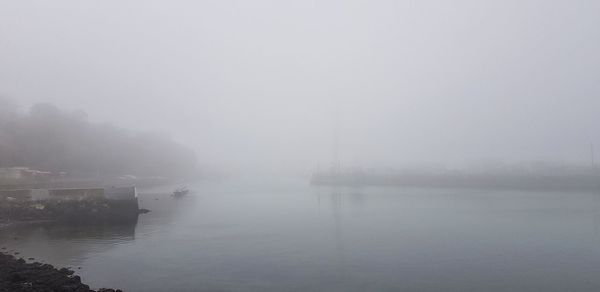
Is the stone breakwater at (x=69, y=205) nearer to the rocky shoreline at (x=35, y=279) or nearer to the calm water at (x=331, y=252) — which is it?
the calm water at (x=331, y=252)

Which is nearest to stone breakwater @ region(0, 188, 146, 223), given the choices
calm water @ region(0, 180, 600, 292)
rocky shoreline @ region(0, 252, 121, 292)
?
calm water @ region(0, 180, 600, 292)

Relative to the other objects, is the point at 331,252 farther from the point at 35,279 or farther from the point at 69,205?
the point at 69,205

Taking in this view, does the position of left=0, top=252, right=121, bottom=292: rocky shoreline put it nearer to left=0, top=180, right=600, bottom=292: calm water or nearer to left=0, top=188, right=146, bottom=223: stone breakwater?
left=0, top=180, right=600, bottom=292: calm water

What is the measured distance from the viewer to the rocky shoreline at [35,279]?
9.21 metres

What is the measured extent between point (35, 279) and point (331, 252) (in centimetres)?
890

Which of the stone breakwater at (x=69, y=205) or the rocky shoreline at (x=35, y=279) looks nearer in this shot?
the rocky shoreline at (x=35, y=279)

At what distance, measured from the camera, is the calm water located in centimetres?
1137

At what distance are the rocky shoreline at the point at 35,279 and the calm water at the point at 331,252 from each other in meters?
0.85

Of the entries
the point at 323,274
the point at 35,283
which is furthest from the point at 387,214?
the point at 35,283

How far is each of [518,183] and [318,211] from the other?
43891 millimetres

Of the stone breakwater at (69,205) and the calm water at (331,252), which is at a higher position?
the stone breakwater at (69,205)

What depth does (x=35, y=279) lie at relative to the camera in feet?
33.1

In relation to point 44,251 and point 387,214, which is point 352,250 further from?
point 387,214

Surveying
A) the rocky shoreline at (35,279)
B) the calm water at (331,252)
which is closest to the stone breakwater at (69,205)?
the calm water at (331,252)
